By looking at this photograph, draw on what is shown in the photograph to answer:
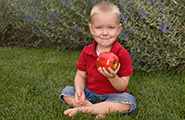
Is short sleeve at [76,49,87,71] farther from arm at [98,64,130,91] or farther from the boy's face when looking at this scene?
arm at [98,64,130,91]

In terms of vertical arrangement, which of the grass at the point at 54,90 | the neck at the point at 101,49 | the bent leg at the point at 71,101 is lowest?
the grass at the point at 54,90

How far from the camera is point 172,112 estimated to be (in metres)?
2.05

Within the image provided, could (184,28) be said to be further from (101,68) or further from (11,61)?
(11,61)

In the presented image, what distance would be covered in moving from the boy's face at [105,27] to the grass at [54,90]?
643mm

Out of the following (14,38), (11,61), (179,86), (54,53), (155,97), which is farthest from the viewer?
(14,38)

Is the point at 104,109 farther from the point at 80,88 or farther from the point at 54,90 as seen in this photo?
the point at 54,90

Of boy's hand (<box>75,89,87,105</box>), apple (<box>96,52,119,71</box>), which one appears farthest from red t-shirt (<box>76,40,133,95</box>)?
apple (<box>96,52,119,71</box>)

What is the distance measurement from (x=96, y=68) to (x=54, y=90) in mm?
744

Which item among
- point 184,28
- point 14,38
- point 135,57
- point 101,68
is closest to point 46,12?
point 14,38

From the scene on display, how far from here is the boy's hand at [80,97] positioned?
2.05m

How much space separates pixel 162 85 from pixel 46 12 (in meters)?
2.89

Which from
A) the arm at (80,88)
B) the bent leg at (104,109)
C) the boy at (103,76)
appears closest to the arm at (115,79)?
the boy at (103,76)

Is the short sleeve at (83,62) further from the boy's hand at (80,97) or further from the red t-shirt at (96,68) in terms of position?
the boy's hand at (80,97)

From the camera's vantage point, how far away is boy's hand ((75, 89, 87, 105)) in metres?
2.05
